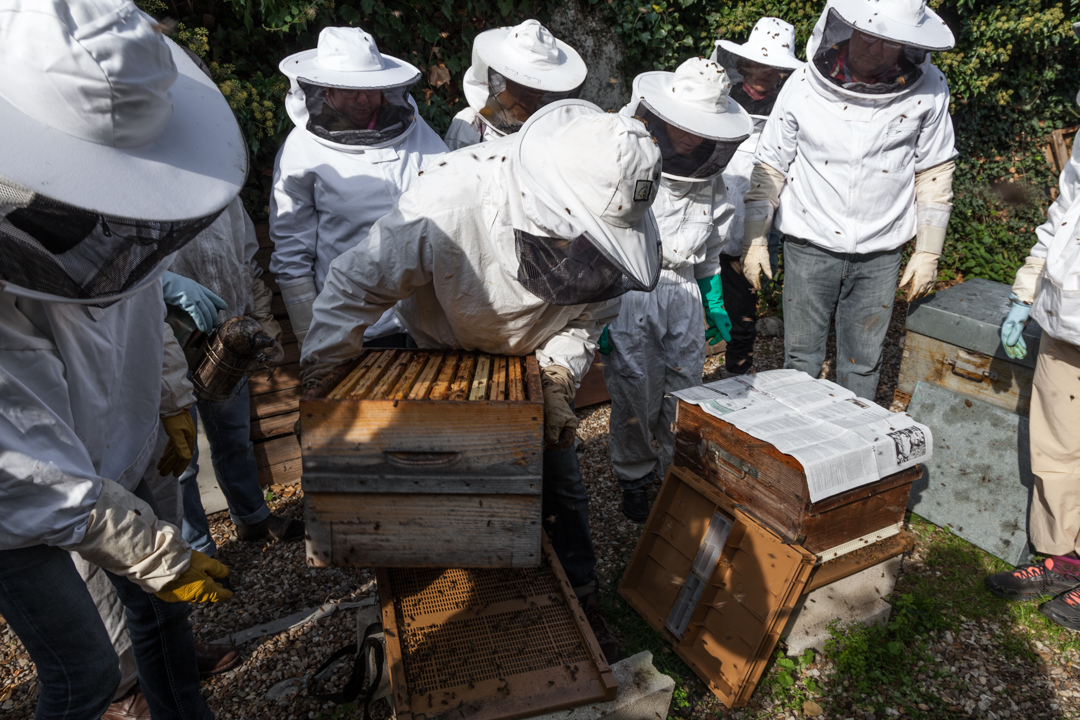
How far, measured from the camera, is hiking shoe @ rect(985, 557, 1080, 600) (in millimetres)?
2949

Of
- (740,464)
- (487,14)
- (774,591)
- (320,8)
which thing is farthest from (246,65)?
(774,591)

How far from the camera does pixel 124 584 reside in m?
1.77

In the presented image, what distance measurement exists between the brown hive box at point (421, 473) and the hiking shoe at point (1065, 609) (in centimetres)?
266

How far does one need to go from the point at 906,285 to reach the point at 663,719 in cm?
276

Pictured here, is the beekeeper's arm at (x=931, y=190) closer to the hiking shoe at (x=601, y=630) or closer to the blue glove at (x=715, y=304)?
the blue glove at (x=715, y=304)

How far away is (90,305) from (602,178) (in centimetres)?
131

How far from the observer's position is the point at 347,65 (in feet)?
9.56

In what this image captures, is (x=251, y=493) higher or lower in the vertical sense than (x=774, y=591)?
lower

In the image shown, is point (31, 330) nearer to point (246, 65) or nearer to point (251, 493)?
point (251, 493)

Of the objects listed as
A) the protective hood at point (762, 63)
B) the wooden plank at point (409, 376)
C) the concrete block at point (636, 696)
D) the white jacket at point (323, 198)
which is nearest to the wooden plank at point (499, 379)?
the wooden plank at point (409, 376)

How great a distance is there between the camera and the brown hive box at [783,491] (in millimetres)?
2273

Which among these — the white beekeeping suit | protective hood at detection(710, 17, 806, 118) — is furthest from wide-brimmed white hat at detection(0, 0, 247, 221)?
protective hood at detection(710, 17, 806, 118)

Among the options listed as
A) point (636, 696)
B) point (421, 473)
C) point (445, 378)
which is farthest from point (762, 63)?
point (636, 696)

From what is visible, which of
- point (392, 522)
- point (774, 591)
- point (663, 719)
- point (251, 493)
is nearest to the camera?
point (392, 522)
